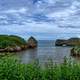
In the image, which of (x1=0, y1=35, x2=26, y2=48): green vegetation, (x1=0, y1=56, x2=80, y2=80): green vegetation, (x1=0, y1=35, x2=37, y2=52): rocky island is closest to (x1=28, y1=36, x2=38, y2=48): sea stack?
(x1=0, y1=35, x2=37, y2=52): rocky island

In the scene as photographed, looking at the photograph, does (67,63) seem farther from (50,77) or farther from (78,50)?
(78,50)

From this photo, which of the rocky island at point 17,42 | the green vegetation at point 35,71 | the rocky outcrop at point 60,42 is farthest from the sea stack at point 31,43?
the green vegetation at point 35,71

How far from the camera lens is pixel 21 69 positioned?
47.8 feet

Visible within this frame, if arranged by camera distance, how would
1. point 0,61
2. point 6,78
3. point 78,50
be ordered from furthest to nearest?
1. point 78,50
2. point 0,61
3. point 6,78

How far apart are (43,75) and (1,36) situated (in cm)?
11731

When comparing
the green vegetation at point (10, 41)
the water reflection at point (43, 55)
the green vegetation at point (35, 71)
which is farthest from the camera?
the green vegetation at point (10, 41)

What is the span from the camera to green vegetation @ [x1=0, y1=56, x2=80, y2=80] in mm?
13969

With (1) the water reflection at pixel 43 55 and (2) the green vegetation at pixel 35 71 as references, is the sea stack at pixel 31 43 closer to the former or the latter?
(1) the water reflection at pixel 43 55

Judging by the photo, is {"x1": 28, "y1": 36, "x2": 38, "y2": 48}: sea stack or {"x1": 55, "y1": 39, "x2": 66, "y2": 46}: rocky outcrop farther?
{"x1": 55, "y1": 39, "x2": 66, "y2": 46}: rocky outcrop

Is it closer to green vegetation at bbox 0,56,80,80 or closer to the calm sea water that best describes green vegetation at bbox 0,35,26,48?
the calm sea water

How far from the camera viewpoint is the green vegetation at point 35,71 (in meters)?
14.0

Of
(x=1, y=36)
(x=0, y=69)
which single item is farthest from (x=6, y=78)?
(x=1, y=36)

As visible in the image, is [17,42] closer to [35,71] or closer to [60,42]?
[60,42]

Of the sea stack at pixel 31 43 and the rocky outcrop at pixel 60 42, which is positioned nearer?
the sea stack at pixel 31 43
